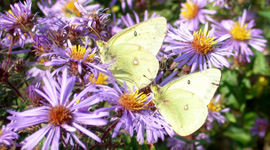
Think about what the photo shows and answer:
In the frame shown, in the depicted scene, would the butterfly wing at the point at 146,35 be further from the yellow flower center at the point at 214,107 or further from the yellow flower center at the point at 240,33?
the yellow flower center at the point at 240,33

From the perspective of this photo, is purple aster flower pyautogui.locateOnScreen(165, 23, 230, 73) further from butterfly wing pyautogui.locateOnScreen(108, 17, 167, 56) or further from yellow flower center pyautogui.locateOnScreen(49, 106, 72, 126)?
yellow flower center pyautogui.locateOnScreen(49, 106, 72, 126)

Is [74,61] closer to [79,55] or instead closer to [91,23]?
[79,55]

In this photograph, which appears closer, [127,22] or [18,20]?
[18,20]

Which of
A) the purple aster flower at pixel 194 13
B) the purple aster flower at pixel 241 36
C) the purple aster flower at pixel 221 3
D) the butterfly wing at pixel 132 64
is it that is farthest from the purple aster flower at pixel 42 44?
the purple aster flower at pixel 221 3

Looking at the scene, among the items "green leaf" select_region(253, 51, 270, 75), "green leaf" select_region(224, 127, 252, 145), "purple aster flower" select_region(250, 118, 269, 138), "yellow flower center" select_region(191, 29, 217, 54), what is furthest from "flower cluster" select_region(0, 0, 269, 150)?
"purple aster flower" select_region(250, 118, 269, 138)

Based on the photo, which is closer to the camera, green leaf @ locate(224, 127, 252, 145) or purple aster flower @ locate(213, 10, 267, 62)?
purple aster flower @ locate(213, 10, 267, 62)

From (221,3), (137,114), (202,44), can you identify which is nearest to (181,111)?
(137,114)
